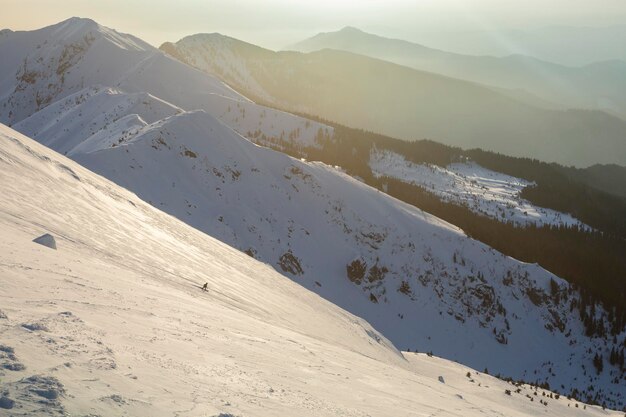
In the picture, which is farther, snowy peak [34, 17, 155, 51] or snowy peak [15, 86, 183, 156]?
snowy peak [34, 17, 155, 51]

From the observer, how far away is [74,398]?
14.2ft

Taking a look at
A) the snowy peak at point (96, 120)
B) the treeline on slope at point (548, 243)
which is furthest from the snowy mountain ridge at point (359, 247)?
the treeline on slope at point (548, 243)

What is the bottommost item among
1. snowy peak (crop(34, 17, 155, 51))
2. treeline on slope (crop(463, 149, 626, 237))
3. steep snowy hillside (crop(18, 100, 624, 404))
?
steep snowy hillside (crop(18, 100, 624, 404))

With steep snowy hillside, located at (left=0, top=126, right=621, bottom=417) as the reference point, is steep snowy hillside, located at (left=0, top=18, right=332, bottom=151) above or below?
above

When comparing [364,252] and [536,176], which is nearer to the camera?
[364,252]

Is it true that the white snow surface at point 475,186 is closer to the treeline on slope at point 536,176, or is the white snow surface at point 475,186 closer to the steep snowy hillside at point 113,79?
the treeline on slope at point 536,176

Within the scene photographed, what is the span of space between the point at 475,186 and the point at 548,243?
136ft

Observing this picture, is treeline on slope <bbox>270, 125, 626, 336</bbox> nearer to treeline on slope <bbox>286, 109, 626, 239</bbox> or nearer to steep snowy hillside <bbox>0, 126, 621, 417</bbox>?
treeline on slope <bbox>286, 109, 626, 239</bbox>

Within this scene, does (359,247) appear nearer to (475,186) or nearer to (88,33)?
(475,186)

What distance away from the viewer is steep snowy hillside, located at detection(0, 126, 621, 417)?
15.9ft

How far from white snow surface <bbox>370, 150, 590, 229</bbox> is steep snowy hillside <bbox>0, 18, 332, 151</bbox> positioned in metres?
19.4

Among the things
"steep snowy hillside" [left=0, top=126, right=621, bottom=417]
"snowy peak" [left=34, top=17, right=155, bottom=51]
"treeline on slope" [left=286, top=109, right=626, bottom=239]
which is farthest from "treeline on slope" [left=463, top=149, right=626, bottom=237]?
"steep snowy hillside" [left=0, top=126, right=621, bottom=417]

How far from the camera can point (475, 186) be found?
111688 millimetres

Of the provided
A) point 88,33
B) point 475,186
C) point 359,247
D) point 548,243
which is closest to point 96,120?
point 359,247
